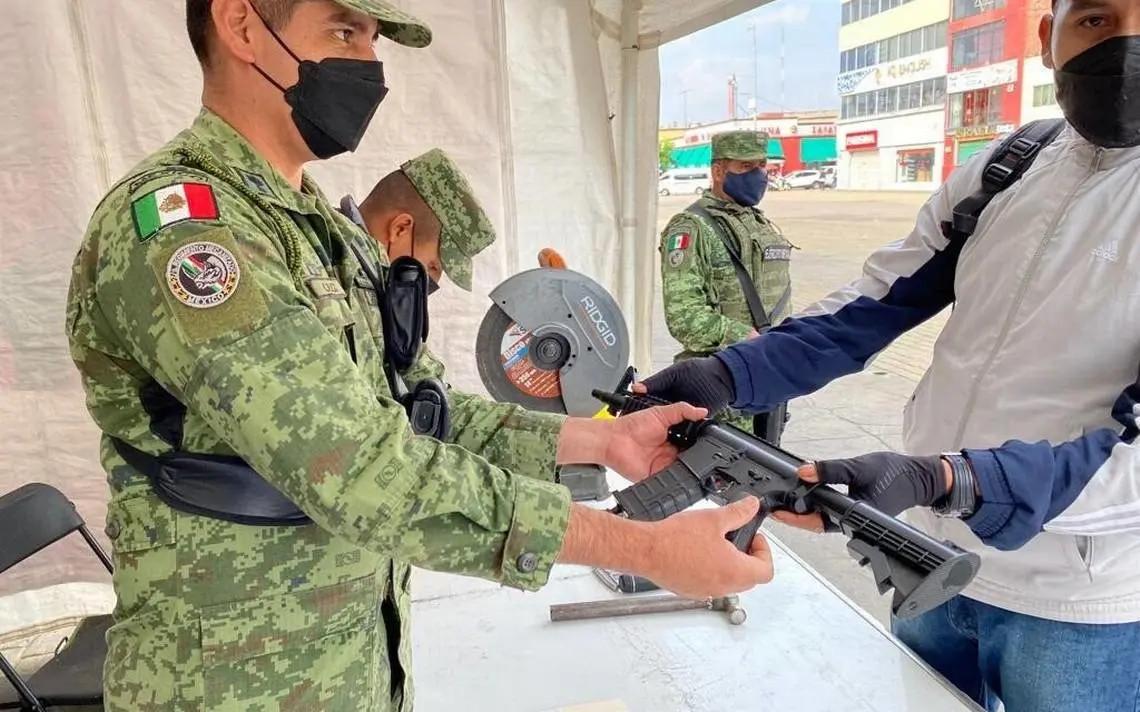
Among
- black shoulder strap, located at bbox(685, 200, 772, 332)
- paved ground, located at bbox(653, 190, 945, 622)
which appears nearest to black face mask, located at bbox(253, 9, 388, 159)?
black shoulder strap, located at bbox(685, 200, 772, 332)

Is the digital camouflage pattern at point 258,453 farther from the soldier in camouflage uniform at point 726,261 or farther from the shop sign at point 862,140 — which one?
the shop sign at point 862,140

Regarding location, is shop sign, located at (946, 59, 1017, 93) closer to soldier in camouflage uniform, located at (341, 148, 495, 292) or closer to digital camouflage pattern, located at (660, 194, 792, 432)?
digital camouflage pattern, located at (660, 194, 792, 432)

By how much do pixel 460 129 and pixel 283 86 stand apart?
1.80m

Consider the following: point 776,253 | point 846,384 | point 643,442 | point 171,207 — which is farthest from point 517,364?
point 846,384

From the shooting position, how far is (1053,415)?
1.17 meters

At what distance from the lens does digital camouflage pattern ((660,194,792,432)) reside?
312 centimetres

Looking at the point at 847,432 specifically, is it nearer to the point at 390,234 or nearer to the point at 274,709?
the point at 390,234

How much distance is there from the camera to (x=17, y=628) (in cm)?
251

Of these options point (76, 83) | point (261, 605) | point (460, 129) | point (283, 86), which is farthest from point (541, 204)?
point (261, 605)

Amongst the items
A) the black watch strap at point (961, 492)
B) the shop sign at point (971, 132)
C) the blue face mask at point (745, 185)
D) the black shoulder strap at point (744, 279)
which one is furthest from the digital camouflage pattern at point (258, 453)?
the shop sign at point (971, 132)

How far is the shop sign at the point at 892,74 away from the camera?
400 inches

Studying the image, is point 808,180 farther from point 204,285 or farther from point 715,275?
point 204,285

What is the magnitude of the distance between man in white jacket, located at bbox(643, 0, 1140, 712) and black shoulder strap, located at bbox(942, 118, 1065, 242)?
0.02 metres

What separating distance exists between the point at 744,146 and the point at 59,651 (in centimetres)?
300
